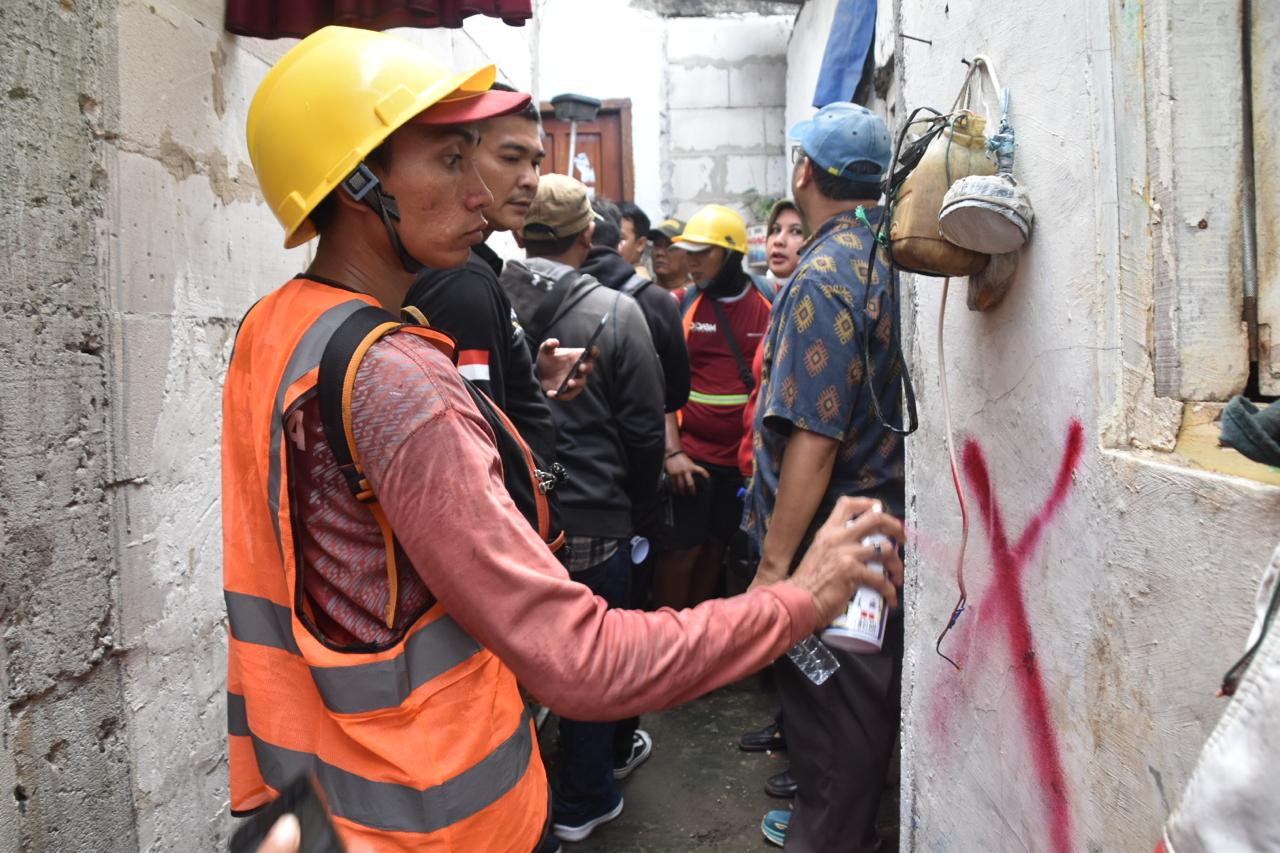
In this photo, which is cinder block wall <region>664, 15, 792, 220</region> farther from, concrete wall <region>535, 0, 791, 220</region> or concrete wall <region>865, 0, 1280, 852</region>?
concrete wall <region>865, 0, 1280, 852</region>

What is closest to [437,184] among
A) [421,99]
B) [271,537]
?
[421,99]

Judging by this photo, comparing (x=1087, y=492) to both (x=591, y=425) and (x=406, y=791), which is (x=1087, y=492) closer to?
(x=406, y=791)

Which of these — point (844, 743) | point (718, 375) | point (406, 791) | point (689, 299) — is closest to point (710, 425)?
point (718, 375)

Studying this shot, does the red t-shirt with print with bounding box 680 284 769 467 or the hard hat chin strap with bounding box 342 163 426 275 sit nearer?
the hard hat chin strap with bounding box 342 163 426 275

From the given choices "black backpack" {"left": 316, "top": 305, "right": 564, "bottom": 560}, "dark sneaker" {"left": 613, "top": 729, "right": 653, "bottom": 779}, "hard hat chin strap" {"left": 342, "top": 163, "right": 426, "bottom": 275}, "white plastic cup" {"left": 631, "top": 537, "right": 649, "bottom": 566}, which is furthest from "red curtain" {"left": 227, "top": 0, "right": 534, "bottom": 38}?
"dark sneaker" {"left": 613, "top": 729, "right": 653, "bottom": 779}

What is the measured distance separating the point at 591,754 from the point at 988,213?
8.41 feet

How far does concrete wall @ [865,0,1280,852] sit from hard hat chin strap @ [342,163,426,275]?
1063 mm

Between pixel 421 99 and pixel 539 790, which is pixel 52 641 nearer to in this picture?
pixel 539 790

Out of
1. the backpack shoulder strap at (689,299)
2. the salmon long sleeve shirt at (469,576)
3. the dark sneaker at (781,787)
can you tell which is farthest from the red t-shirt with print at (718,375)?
the salmon long sleeve shirt at (469,576)

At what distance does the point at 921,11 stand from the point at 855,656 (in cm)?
170

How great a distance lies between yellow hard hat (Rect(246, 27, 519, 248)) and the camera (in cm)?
135

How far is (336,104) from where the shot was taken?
1360mm

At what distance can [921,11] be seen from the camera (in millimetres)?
2232

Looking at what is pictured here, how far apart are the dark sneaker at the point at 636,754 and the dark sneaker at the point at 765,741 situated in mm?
425
